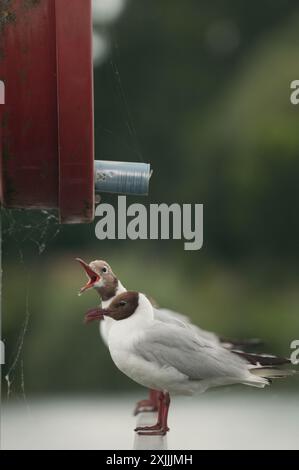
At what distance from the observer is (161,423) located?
3.87 ft

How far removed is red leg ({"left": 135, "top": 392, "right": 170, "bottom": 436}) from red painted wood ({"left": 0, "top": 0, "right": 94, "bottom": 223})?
378 mm

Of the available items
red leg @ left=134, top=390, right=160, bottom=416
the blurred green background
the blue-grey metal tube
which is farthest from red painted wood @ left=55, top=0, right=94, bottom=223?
the blurred green background

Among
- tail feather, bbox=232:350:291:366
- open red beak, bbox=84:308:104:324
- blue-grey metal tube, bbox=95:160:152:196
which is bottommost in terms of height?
tail feather, bbox=232:350:291:366

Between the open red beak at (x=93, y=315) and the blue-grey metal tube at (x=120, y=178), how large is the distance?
17 centimetres

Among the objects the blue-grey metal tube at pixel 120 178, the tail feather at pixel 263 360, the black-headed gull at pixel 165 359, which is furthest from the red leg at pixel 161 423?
the blue-grey metal tube at pixel 120 178

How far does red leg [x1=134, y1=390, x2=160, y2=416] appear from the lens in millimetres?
1358

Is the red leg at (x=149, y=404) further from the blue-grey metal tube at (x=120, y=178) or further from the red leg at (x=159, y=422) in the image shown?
the blue-grey metal tube at (x=120, y=178)

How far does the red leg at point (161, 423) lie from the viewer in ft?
3.85

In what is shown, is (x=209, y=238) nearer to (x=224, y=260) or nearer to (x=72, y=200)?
(x=224, y=260)

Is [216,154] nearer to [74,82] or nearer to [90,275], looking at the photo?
[90,275]

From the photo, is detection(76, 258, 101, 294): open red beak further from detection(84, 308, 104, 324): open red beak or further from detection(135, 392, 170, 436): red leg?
detection(135, 392, 170, 436): red leg

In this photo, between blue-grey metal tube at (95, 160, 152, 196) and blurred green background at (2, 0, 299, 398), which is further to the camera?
blurred green background at (2, 0, 299, 398)

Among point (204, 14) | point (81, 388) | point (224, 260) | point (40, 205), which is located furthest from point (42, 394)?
point (204, 14)

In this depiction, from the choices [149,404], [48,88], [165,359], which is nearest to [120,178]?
[48,88]
